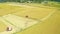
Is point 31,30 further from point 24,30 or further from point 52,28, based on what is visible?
point 52,28

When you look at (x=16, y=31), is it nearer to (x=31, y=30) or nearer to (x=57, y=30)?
(x=31, y=30)

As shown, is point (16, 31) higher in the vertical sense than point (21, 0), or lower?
higher

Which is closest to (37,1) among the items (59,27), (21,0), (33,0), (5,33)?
(33,0)

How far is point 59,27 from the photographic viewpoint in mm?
1378

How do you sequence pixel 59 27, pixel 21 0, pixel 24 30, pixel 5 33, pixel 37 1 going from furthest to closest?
pixel 21 0
pixel 37 1
pixel 59 27
pixel 24 30
pixel 5 33

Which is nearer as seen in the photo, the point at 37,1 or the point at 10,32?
the point at 10,32

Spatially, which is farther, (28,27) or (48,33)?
(28,27)

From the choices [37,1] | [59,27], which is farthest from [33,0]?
[59,27]

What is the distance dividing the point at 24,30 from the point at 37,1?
3.45 m

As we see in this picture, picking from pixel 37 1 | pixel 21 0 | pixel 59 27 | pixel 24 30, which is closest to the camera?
pixel 24 30

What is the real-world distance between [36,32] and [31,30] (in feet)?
0.28

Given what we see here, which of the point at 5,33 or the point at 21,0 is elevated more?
the point at 5,33

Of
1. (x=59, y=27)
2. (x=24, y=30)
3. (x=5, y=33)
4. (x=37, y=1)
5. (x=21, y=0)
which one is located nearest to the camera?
(x=5, y=33)

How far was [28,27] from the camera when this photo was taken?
134 cm
